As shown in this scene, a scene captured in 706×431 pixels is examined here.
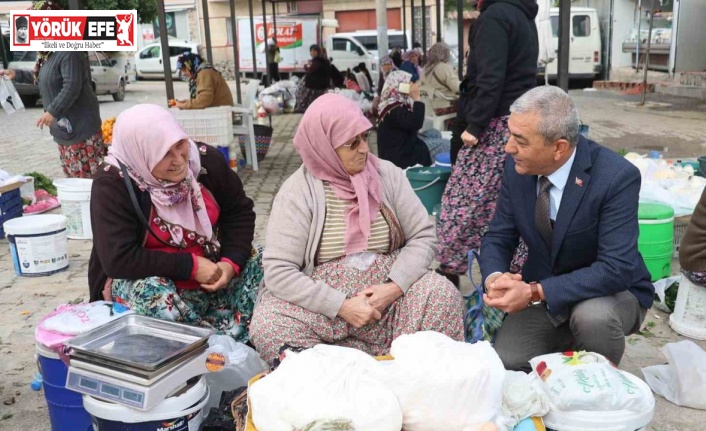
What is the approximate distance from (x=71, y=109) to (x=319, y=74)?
8.46 metres

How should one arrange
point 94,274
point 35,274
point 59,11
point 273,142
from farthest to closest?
point 273,142 < point 59,11 < point 35,274 < point 94,274

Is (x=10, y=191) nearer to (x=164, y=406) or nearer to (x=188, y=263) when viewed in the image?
(x=188, y=263)

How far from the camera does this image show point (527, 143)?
2584 millimetres

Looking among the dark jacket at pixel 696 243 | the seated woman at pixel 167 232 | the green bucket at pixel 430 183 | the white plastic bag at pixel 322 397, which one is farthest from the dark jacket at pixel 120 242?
the green bucket at pixel 430 183

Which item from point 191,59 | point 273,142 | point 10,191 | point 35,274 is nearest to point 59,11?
point 10,191

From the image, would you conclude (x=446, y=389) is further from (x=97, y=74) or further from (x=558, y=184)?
(x=97, y=74)

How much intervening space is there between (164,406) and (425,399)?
34.7 inches

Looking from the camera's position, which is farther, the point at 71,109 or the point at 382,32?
the point at 382,32

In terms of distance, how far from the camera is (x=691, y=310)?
11.8ft

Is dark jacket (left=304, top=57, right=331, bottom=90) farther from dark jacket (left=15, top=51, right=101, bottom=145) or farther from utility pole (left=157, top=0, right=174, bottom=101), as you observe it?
dark jacket (left=15, top=51, right=101, bottom=145)

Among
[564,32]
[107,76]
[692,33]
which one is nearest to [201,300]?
[564,32]

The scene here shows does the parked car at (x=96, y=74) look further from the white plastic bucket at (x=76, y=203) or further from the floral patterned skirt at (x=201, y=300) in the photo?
the floral patterned skirt at (x=201, y=300)

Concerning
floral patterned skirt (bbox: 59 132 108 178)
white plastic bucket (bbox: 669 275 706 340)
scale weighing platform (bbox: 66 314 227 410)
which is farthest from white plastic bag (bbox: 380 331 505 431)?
floral patterned skirt (bbox: 59 132 108 178)

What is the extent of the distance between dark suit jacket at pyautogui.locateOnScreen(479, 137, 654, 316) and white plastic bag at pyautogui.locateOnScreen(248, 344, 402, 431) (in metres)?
0.98
